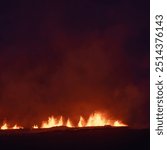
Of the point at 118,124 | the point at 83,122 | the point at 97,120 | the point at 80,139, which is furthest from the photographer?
the point at 83,122

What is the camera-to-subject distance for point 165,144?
12.3 metres

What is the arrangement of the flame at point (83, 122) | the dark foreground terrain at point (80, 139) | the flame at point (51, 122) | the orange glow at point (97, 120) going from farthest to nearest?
the flame at point (51, 122), the flame at point (83, 122), the orange glow at point (97, 120), the dark foreground terrain at point (80, 139)

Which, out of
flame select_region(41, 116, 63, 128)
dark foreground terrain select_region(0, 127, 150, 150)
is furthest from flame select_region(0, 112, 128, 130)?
dark foreground terrain select_region(0, 127, 150, 150)

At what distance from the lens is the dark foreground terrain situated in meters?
15.8

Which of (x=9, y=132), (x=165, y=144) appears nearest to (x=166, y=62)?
(x=165, y=144)

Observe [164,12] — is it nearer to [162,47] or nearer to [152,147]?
[162,47]

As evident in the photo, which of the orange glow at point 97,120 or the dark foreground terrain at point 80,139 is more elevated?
the orange glow at point 97,120

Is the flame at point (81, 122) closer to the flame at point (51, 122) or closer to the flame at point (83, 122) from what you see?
the flame at point (83, 122)

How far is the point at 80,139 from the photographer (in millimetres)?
16453

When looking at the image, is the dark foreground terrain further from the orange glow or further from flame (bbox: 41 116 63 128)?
flame (bbox: 41 116 63 128)

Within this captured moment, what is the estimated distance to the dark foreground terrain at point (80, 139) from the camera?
1577cm

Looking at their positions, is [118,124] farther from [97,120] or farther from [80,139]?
[80,139]

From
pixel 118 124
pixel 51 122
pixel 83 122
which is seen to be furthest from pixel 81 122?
pixel 118 124

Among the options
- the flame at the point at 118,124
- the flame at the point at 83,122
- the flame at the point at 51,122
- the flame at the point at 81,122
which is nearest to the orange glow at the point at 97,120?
the flame at the point at 83,122
